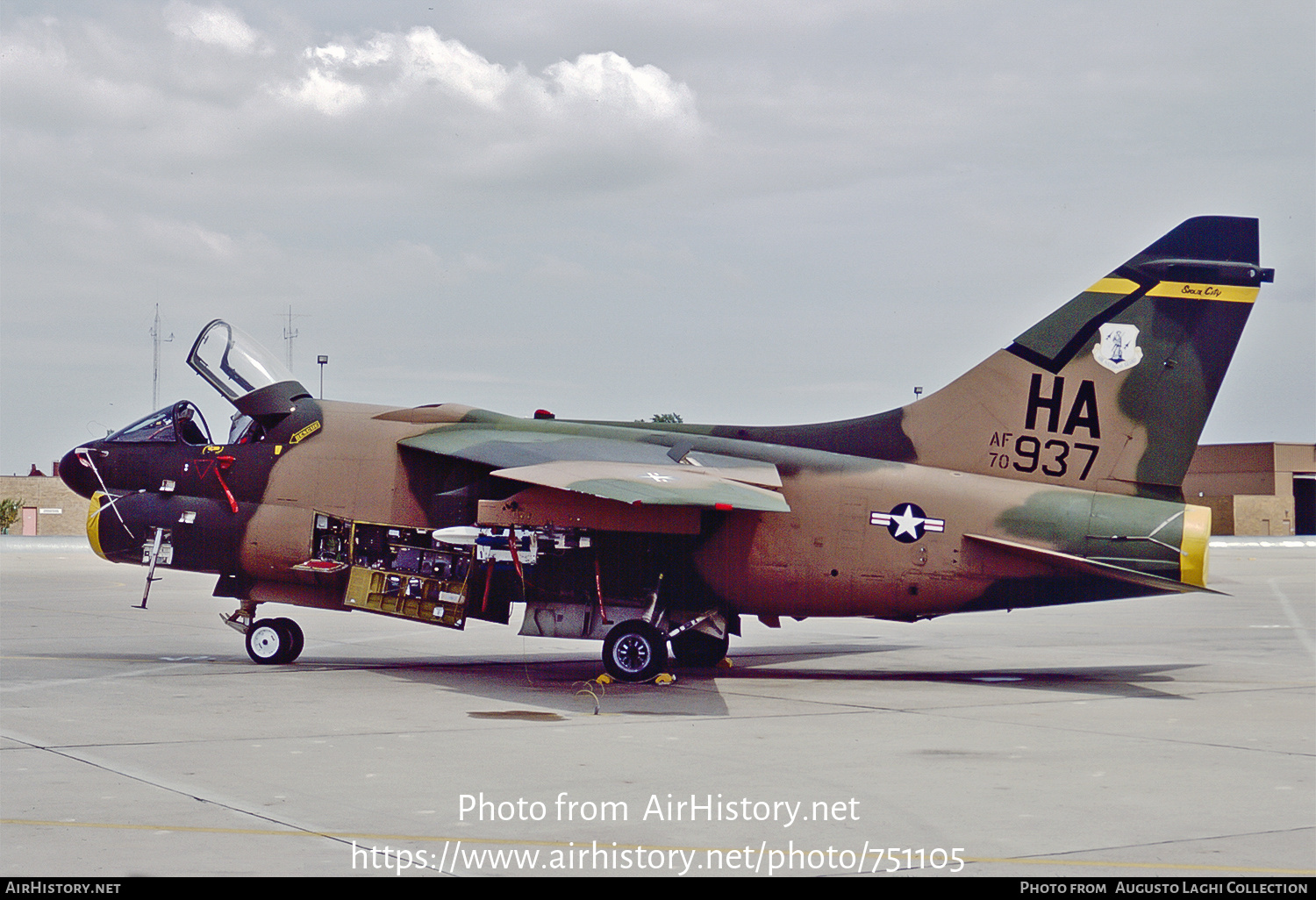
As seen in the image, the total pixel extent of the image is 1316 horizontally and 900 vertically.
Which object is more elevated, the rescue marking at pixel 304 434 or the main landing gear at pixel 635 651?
the rescue marking at pixel 304 434

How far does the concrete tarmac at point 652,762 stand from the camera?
710 centimetres

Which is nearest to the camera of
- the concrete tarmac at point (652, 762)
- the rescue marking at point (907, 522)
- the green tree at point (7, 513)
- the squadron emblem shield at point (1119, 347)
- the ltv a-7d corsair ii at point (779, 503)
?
the concrete tarmac at point (652, 762)

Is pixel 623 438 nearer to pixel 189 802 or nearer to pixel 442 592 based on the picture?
pixel 442 592

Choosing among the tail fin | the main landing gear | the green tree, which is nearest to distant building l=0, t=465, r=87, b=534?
the green tree

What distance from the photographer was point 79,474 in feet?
56.8

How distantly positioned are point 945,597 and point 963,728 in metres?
3.50

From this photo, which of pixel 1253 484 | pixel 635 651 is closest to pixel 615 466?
pixel 635 651

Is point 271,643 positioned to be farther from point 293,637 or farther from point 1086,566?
point 1086,566

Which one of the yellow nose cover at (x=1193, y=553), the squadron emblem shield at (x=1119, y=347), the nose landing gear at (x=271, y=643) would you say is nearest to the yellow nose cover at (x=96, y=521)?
the nose landing gear at (x=271, y=643)

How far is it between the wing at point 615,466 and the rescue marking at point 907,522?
1.17m

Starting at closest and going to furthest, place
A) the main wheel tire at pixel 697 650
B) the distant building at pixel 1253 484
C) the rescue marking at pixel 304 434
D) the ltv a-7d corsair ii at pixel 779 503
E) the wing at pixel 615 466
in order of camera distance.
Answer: the wing at pixel 615 466
the ltv a-7d corsair ii at pixel 779 503
the rescue marking at pixel 304 434
the main wheel tire at pixel 697 650
the distant building at pixel 1253 484

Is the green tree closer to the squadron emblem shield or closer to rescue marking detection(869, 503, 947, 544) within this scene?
rescue marking detection(869, 503, 947, 544)

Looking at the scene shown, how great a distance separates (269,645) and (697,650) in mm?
5729

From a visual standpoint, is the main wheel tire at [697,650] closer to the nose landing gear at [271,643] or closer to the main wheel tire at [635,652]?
the main wheel tire at [635,652]
